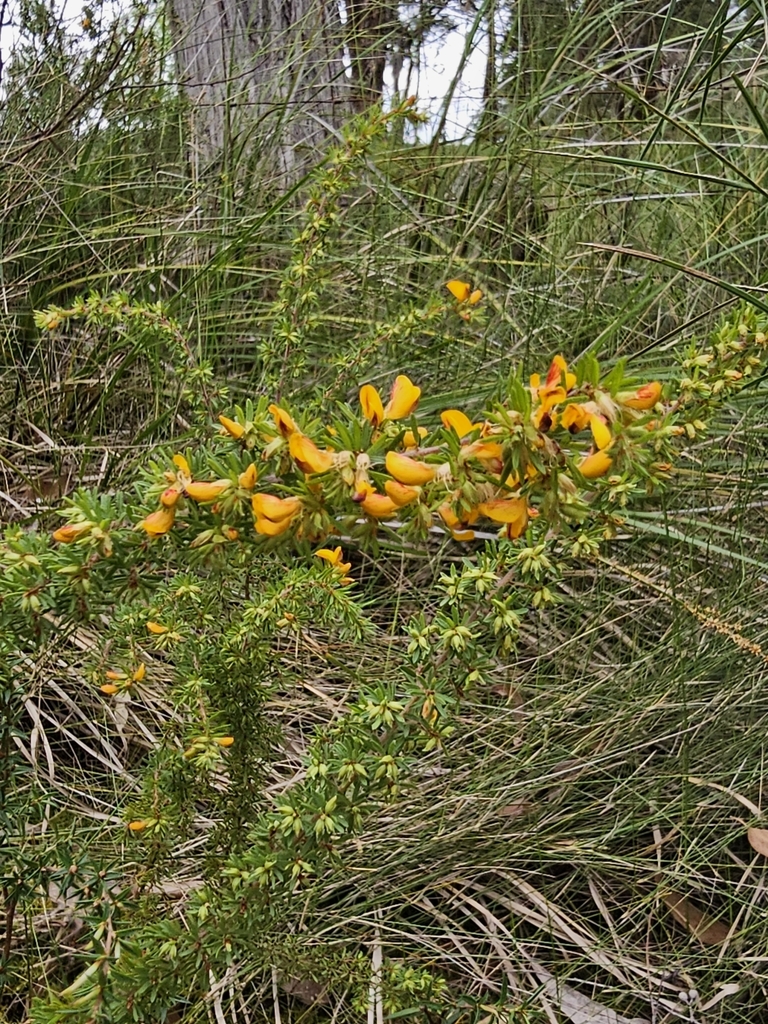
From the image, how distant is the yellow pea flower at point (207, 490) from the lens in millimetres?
437

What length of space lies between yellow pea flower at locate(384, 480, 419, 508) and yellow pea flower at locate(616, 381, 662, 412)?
13 centimetres

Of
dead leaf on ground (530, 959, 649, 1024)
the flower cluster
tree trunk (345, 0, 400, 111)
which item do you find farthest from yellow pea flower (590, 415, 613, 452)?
tree trunk (345, 0, 400, 111)

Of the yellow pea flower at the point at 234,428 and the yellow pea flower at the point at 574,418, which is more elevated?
the yellow pea flower at the point at 574,418

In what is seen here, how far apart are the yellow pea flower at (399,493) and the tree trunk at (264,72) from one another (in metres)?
1.40

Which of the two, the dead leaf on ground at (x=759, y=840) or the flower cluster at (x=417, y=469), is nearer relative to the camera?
the flower cluster at (x=417, y=469)

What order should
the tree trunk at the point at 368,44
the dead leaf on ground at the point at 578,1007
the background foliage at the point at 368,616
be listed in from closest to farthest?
the background foliage at the point at 368,616, the dead leaf on ground at the point at 578,1007, the tree trunk at the point at 368,44

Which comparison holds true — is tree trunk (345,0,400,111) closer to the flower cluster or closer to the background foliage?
the background foliage

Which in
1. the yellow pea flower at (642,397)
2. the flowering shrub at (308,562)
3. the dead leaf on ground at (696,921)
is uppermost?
the yellow pea flower at (642,397)

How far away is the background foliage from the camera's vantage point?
2.46ft

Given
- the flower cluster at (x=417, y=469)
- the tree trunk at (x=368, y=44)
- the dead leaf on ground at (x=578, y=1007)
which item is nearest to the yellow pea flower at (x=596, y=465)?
the flower cluster at (x=417, y=469)

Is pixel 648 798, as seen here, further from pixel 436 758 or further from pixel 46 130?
pixel 46 130

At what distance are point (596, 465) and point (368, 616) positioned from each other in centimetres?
85

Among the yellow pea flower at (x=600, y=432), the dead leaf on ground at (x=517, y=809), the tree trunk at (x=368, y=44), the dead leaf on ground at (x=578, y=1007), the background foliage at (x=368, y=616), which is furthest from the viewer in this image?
the tree trunk at (x=368, y=44)

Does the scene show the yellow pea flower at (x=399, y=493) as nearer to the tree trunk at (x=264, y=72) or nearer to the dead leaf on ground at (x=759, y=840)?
the dead leaf on ground at (x=759, y=840)
